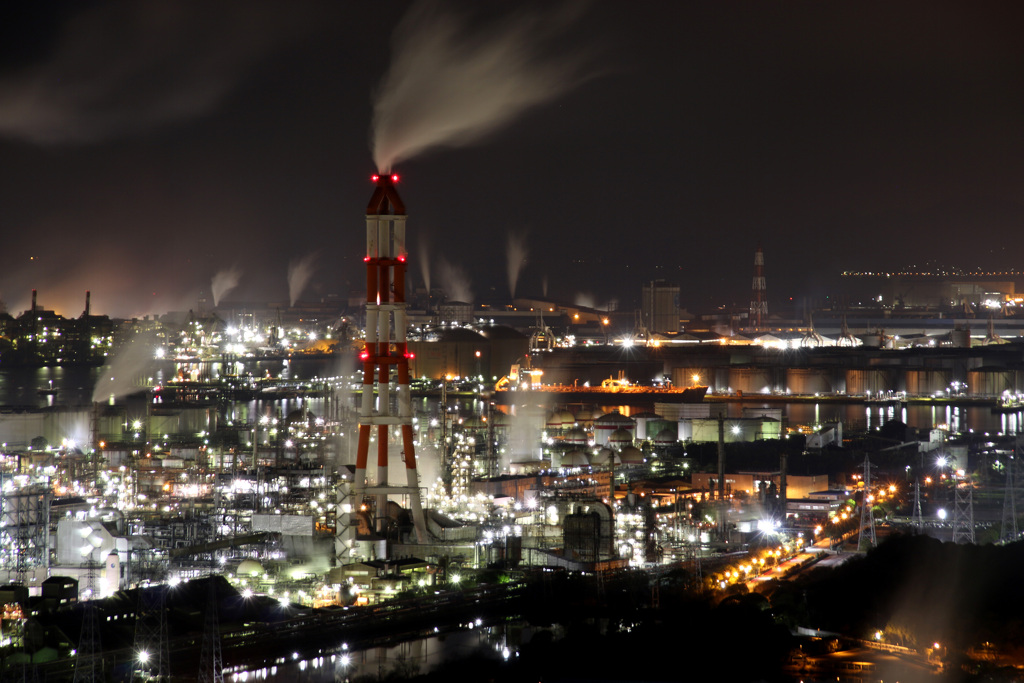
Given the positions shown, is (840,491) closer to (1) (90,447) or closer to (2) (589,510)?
(2) (589,510)

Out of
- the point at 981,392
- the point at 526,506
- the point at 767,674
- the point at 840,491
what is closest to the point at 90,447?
the point at 526,506

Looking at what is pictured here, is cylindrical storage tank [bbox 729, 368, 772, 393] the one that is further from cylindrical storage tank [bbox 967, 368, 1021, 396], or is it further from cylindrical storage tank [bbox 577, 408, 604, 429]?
cylindrical storage tank [bbox 577, 408, 604, 429]

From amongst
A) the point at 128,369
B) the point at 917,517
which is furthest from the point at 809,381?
the point at 128,369

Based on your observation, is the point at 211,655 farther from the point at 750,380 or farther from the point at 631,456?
the point at 750,380

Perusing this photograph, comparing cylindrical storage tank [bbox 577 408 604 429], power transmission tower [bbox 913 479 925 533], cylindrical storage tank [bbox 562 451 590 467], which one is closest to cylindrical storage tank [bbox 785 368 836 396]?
cylindrical storage tank [bbox 577 408 604 429]

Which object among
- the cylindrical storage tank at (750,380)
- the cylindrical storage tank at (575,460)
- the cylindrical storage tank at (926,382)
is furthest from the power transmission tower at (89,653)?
the cylindrical storage tank at (926,382)

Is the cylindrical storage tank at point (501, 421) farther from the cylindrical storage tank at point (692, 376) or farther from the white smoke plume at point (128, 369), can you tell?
the white smoke plume at point (128, 369)
